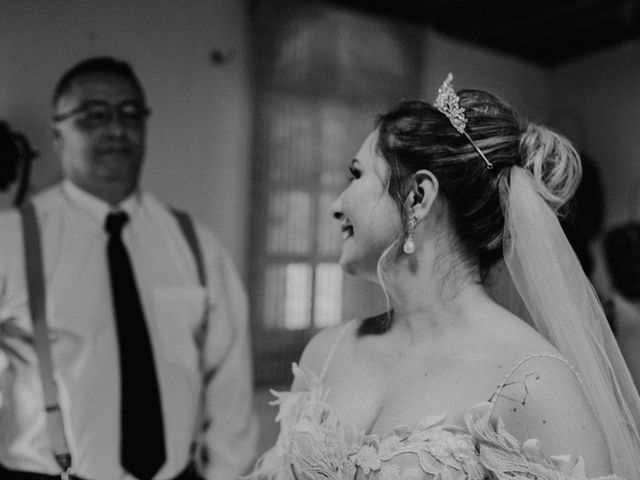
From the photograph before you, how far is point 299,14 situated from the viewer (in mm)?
3326

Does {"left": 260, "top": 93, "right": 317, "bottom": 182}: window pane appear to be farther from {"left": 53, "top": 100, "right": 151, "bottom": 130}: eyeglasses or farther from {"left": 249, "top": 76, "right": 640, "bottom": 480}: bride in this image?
{"left": 249, "top": 76, "right": 640, "bottom": 480}: bride

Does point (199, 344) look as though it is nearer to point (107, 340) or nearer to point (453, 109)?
point (107, 340)

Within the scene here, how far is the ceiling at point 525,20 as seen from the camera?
361 centimetres

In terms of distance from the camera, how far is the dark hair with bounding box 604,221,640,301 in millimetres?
2836

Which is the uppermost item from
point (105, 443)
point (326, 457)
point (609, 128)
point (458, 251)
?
point (609, 128)

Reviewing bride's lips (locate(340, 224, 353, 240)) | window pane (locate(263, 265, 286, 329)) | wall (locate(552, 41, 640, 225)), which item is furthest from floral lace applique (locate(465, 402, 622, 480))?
wall (locate(552, 41, 640, 225))

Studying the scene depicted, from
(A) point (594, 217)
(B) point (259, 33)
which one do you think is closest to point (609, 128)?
(A) point (594, 217)

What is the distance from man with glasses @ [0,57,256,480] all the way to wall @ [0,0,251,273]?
0.17m

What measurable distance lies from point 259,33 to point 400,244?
205cm

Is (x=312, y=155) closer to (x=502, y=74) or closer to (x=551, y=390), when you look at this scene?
(x=502, y=74)

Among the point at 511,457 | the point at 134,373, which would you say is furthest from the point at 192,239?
the point at 511,457

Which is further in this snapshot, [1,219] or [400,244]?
Answer: [1,219]

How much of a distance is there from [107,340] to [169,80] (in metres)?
1.24

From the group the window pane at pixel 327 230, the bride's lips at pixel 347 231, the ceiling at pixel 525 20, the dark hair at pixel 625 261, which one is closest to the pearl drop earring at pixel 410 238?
the bride's lips at pixel 347 231
